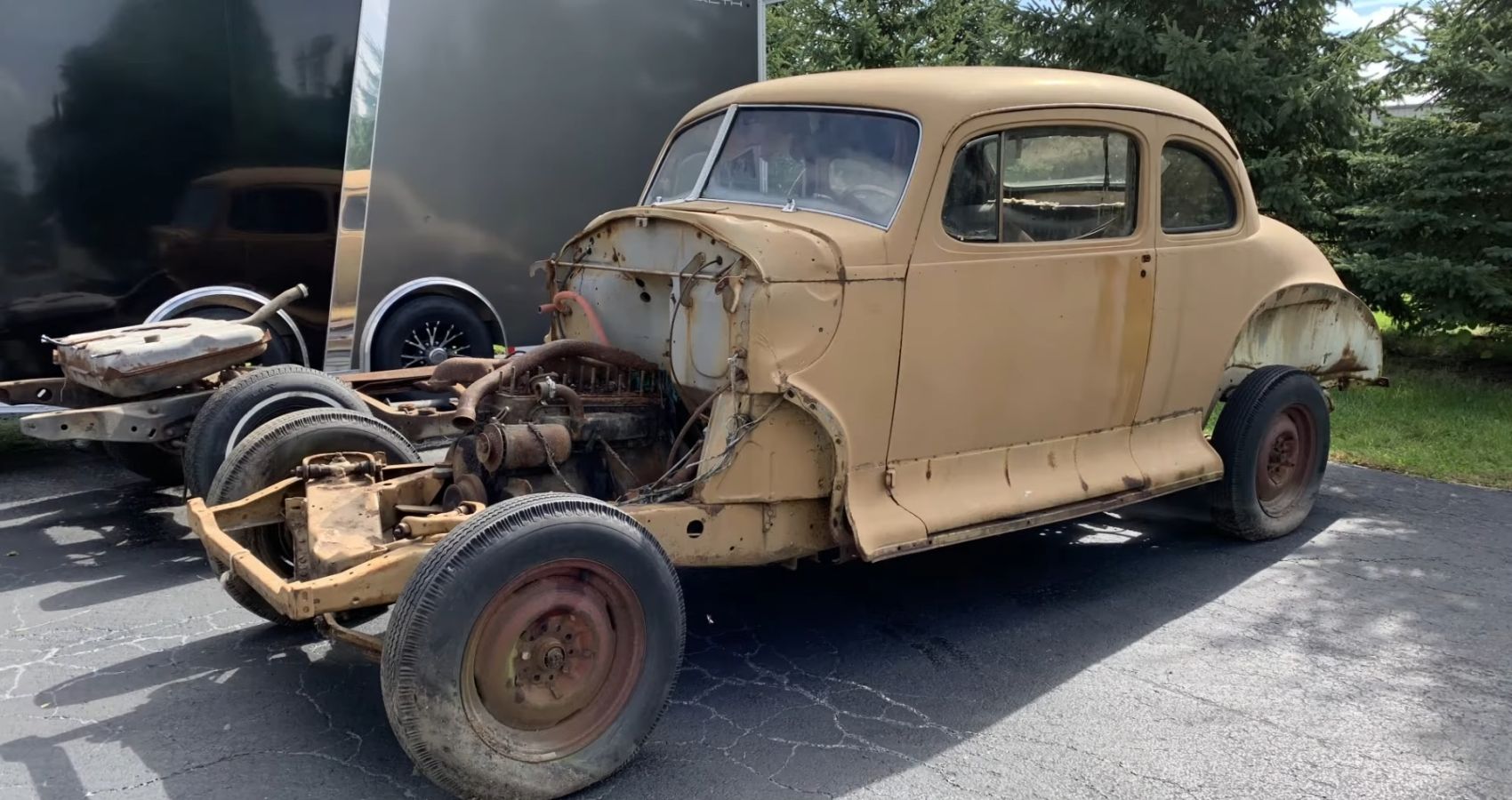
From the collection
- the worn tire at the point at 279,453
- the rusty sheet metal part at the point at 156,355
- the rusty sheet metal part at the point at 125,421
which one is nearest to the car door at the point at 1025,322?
the worn tire at the point at 279,453

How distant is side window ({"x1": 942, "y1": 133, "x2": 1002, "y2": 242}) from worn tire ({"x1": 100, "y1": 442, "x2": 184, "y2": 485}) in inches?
177

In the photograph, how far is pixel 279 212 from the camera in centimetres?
751

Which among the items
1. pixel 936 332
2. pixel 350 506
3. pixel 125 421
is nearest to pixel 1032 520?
pixel 936 332

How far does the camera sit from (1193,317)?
213 inches

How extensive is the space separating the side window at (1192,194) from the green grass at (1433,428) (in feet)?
9.58

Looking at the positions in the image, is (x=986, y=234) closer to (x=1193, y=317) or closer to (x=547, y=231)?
(x=1193, y=317)

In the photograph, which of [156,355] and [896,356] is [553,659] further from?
[156,355]

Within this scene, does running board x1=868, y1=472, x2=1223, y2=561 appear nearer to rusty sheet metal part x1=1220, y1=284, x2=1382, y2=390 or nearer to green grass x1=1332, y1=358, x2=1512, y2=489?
rusty sheet metal part x1=1220, y1=284, x2=1382, y2=390

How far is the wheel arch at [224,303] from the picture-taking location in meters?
7.09

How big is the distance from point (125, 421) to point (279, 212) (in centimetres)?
235

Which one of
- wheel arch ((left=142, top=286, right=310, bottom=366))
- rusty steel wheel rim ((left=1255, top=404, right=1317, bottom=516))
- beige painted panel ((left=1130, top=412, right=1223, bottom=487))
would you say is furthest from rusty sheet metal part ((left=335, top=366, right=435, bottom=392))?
rusty steel wheel rim ((left=1255, top=404, right=1317, bottom=516))

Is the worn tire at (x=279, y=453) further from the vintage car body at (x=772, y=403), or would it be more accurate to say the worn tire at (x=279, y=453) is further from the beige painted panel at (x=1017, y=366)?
the beige painted panel at (x=1017, y=366)

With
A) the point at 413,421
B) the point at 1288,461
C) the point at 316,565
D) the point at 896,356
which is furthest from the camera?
the point at 1288,461

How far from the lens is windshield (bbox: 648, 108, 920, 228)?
455 centimetres
